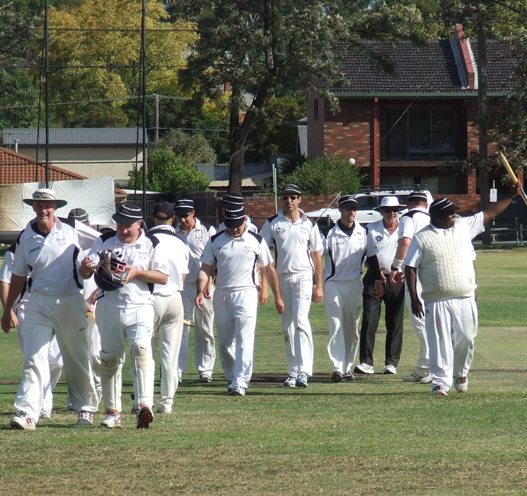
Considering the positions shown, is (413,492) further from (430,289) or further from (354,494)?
(430,289)

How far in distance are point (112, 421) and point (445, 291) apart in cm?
366

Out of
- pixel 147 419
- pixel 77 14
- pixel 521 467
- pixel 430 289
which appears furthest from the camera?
pixel 77 14

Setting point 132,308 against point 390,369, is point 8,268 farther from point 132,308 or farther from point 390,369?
point 390,369

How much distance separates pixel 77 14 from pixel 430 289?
3600 inches

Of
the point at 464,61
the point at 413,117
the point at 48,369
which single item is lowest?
the point at 48,369

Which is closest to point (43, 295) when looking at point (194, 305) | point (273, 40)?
point (194, 305)

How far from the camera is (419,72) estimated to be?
67.5m

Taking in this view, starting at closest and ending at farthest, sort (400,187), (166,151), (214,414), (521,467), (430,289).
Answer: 1. (521,467)
2. (214,414)
3. (430,289)
4. (400,187)
5. (166,151)

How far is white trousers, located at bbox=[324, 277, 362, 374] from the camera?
49.2ft

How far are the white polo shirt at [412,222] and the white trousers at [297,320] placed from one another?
1.15 metres

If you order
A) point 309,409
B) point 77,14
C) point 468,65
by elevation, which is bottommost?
point 309,409

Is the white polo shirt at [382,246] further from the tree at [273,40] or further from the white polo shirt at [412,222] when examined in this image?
the tree at [273,40]

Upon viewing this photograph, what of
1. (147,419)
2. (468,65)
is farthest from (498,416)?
(468,65)

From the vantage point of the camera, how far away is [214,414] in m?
11.8
